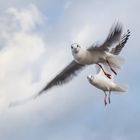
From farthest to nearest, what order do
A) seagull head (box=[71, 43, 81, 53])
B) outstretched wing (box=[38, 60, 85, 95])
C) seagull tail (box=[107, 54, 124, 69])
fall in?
1. outstretched wing (box=[38, 60, 85, 95])
2. seagull tail (box=[107, 54, 124, 69])
3. seagull head (box=[71, 43, 81, 53])

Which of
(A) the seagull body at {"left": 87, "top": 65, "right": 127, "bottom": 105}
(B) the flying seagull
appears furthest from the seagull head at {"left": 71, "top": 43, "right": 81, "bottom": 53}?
(A) the seagull body at {"left": 87, "top": 65, "right": 127, "bottom": 105}

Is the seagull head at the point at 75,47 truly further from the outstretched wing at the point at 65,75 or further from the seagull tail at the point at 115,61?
the outstretched wing at the point at 65,75

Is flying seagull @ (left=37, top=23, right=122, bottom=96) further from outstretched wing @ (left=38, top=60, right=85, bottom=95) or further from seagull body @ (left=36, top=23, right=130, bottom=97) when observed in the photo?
outstretched wing @ (left=38, top=60, right=85, bottom=95)

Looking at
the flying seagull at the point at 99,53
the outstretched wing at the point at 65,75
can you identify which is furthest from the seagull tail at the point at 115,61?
the outstretched wing at the point at 65,75

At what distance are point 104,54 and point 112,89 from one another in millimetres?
834

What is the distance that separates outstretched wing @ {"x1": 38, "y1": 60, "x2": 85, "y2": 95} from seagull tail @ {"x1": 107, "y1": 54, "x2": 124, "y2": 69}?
126 centimetres

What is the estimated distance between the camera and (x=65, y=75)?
17.8 metres

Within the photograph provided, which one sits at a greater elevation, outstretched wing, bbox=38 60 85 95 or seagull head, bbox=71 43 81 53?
outstretched wing, bbox=38 60 85 95

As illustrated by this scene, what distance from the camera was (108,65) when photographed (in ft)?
54.2

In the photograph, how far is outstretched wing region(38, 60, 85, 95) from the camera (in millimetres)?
17594

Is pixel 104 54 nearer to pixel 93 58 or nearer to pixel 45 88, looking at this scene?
pixel 93 58

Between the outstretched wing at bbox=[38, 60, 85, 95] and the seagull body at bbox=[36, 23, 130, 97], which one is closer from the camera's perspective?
A: the seagull body at bbox=[36, 23, 130, 97]

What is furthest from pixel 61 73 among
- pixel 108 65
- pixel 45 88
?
pixel 108 65

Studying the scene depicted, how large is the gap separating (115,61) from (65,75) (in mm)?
1751
